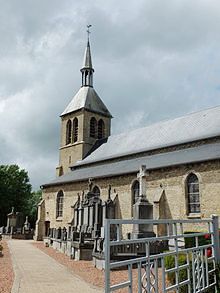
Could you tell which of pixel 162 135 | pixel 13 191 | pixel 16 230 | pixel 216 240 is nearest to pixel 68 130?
pixel 16 230

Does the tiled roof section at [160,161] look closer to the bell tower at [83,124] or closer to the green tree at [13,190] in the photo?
the bell tower at [83,124]

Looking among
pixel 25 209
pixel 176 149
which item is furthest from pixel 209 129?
pixel 25 209

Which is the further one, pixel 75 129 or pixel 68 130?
pixel 68 130

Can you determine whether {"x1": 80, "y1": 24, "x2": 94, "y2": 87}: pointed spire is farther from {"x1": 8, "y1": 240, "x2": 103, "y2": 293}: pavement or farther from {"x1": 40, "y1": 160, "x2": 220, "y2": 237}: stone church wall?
{"x1": 8, "y1": 240, "x2": 103, "y2": 293}: pavement

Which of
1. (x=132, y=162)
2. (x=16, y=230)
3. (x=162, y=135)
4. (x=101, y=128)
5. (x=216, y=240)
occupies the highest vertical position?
(x=101, y=128)

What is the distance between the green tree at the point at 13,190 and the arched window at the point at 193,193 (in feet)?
92.9

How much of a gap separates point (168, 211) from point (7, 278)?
12060mm

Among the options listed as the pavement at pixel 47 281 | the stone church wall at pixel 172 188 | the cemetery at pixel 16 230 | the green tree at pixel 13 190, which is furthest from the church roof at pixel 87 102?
the pavement at pixel 47 281

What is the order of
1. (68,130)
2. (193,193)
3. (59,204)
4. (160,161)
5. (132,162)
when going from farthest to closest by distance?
(68,130), (59,204), (132,162), (160,161), (193,193)

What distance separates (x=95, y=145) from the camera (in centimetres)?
3172

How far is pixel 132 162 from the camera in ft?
76.5

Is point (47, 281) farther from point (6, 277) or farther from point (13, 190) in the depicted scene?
point (13, 190)

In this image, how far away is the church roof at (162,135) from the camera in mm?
21875

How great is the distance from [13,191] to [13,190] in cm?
16
